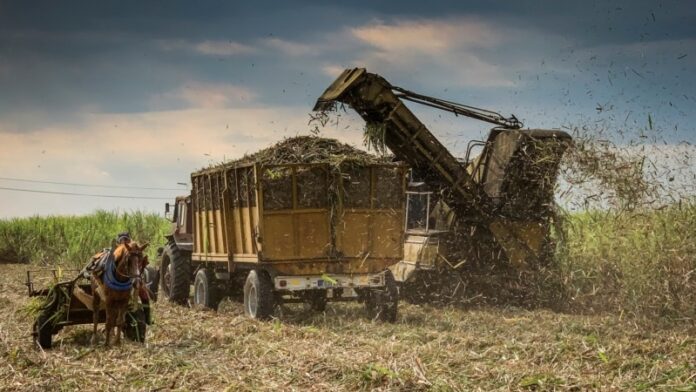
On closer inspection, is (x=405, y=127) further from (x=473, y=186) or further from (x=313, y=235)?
(x=313, y=235)

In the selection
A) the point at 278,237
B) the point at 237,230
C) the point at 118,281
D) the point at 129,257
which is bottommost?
the point at 118,281

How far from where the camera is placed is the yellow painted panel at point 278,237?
13.0 meters

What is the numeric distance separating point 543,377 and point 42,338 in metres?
6.18

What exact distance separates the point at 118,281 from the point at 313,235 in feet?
13.0

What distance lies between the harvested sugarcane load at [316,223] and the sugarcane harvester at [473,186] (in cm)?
140

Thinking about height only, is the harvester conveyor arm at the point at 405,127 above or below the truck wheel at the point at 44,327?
above

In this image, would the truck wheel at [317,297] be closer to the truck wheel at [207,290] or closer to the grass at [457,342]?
the grass at [457,342]

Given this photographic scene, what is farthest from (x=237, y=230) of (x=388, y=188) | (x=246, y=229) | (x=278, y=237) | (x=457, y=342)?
(x=457, y=342)

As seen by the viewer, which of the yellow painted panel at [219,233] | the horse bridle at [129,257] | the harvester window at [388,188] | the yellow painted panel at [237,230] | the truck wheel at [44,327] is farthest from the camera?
the yellow painted panel at [219,233]

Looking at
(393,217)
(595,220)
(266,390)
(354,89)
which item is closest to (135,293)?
(266,390)

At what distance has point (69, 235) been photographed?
3484 centimetres

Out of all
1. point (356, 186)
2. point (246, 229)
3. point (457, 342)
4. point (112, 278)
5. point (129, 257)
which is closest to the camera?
point (129, 257)

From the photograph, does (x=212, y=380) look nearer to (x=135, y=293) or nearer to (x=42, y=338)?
(x=135, y=293)

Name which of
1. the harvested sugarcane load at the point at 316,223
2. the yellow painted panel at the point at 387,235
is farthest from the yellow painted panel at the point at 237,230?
the yellow painted panel at the point at 387,235
